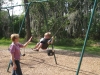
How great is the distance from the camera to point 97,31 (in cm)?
2017

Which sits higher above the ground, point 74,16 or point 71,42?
point 74,16

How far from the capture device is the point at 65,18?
19.7 m

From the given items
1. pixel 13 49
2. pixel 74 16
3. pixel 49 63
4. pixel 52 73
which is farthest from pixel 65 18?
pixel 13 49

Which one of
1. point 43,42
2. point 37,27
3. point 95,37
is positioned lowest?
point 95,37

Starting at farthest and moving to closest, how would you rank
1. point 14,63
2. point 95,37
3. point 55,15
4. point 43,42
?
point 95,37, point 55,15, point 43,42, point 14,63

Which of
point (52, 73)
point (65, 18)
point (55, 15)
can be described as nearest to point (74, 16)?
point (65, 18)

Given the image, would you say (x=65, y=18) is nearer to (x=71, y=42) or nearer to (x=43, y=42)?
(x=71, y=42)

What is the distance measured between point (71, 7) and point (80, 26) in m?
2.43

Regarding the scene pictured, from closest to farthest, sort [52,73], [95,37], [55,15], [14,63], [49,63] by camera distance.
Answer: [14,63], [52,73], [49,63], [55,15], [95,37]

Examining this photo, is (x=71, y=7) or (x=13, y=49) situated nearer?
(x=13, y=49)

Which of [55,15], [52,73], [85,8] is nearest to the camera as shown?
[52,73]

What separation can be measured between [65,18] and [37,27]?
2.89 m

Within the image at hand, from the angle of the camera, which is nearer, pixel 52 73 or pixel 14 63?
pixel 14 63

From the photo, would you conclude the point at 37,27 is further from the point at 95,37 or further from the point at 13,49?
the point at 13,49
